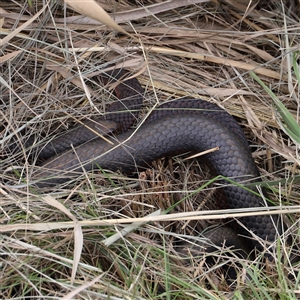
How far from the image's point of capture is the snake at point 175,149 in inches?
108

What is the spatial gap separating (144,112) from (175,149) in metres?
0.38

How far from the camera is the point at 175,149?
289 centimetres

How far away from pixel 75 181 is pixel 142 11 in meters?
1.20

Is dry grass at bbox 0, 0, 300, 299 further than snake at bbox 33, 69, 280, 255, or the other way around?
snake at bbox 33, 69, 280, 255

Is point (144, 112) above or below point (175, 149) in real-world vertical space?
above

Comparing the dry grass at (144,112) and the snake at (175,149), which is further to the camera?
the snake at (175,149)

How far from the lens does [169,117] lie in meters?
2.92

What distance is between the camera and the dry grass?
7.28 ft

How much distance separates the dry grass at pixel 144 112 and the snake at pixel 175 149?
91mm

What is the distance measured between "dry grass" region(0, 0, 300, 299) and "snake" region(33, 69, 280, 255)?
0.09m

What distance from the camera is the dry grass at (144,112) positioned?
2219 millimetres

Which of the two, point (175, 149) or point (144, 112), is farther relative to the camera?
point (144, 112)

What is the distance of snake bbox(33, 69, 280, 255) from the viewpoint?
2.74 meters

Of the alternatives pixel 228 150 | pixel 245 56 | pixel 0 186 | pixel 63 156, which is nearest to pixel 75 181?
pixel 63 156
